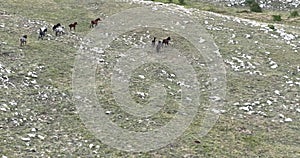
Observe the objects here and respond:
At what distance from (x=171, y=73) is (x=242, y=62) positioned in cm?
499

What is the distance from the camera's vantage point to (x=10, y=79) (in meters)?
21.5

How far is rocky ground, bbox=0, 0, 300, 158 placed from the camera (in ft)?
58.1

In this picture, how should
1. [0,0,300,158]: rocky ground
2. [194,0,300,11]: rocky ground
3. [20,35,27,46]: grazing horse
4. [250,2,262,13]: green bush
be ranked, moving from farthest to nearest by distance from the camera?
1. [194,0,300,11]: rocky ground
2. [250,2,262,13]: green bush
3. [20,35,27,46]: grazing horse
4. [0,0,300,158]: rocky ground

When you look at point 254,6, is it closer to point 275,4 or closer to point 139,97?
point 275,4

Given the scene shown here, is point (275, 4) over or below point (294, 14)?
over

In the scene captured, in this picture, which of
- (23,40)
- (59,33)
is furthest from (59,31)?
(23,40)

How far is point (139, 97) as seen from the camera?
22.1 m

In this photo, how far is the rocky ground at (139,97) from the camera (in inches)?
697

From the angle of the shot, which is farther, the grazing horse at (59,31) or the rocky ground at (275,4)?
the rocky ground at (275,4)

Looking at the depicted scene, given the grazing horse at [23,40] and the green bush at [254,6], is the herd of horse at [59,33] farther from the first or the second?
the green bush at [254,6]

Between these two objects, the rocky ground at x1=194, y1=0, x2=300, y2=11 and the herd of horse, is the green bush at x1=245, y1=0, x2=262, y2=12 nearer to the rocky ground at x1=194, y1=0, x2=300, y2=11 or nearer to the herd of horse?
the rocky ground at x1=194, y1=0, x2=300, y2=11

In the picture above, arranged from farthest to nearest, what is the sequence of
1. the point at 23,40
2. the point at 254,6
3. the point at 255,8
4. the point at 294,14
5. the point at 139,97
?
1. the point at 254,6
2. the point at 255,8
3. the point at 294,14
4. the point at 23,40
5. the point at 139,97

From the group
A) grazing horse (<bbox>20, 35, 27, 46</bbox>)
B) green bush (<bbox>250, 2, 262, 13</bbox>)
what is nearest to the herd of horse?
grazing horse (<bbox>20, 35, 27, 46</bbox>)

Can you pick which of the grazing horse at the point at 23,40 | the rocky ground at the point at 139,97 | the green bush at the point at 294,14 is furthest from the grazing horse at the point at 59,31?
the green bush at the point at 294,14
